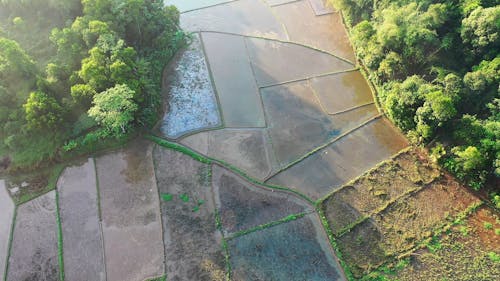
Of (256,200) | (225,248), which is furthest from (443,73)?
(225,248)

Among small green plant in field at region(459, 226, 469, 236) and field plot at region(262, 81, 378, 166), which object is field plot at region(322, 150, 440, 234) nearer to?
small green plant in field at region(459, 226, 469, 236)

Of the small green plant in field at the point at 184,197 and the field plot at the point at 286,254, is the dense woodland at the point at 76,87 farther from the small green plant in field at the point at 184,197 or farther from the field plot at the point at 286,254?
the field plot at the point at 286,254

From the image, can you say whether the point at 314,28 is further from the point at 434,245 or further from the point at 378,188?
the point at 434,245

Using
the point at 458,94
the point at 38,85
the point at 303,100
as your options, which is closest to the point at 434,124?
the point at 458,94

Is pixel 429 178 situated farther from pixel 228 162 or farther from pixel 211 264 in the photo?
pixel 211 264

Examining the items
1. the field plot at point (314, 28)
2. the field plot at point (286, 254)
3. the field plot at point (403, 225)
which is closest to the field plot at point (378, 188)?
the field plot at point (403, 225)
